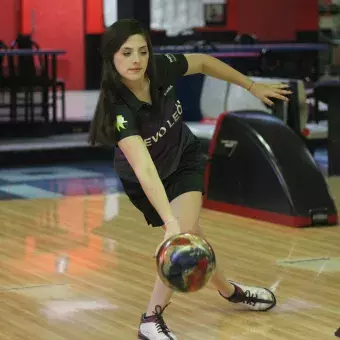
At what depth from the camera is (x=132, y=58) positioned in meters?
4.48

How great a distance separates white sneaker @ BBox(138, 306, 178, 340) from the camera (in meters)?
4.71

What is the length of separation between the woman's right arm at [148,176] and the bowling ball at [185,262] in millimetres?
98

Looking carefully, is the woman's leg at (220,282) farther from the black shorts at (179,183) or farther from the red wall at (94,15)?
the red wall at (94,15)

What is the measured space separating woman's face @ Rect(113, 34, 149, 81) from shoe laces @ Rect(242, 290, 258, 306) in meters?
1.32

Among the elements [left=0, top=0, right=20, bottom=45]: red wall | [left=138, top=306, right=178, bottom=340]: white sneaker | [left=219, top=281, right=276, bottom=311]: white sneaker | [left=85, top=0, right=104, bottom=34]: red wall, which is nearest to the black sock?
[left=219, top=281, right=276, bottom=311]: white sneaker

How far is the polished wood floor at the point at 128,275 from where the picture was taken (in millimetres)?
5047

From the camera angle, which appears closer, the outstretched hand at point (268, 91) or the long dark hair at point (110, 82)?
the long dark hair at point (110, 82)

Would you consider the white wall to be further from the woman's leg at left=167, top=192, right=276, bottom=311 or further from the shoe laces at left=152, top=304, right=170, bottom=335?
the shoe laces at left=152, top=304, right=170, bottom=335

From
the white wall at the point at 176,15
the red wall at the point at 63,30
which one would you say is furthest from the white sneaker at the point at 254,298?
the white wall at the point at 176,15

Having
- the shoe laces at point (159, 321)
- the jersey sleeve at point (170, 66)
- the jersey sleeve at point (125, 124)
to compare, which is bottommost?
the shoe laces at point (159, 321)

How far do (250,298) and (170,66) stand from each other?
1.25 meters

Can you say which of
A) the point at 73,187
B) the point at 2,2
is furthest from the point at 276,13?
the point at 73,187

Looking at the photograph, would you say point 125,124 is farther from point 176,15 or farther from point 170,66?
point 176,15

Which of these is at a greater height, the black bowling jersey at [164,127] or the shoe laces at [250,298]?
the black bowling jersey at [164,127]
